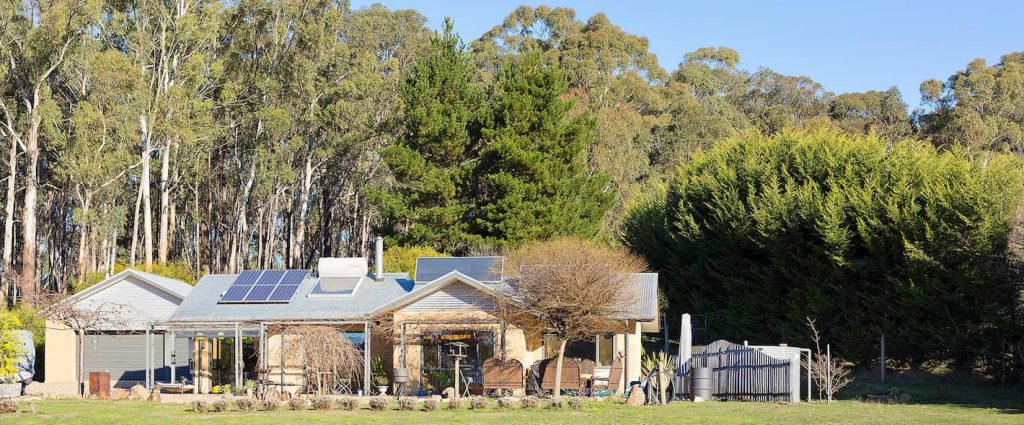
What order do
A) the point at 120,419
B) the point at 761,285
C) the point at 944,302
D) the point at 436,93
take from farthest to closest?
the point at 436,93
the point at 761,285
the point at 944,302
the point at 120,419

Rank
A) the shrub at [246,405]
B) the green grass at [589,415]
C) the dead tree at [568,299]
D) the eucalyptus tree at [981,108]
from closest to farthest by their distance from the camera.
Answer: the green grass at [589,415] < the shrub at [246,405] < the dead tree at [568,299] < the eucalyptus tree at [981,108]

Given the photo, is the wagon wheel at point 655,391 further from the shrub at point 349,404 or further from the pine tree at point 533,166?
the pine tree at point 533,166

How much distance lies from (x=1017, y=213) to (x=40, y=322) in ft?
88.1

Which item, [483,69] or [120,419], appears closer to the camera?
[120,419]

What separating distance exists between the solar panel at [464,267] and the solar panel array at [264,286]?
10.5 ft

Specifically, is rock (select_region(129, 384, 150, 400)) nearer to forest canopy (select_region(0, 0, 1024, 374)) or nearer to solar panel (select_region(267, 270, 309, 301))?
solar panel (select_region(267, 270, 309, 301))

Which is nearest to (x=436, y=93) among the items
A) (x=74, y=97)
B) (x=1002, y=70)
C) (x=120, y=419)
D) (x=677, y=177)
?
(x=677, y=177)

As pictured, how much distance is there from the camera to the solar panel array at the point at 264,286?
29297 millimetres

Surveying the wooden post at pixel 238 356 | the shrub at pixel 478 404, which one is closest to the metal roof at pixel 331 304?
the wooden post at pixel 238 356

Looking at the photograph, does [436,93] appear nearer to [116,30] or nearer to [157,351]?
[116,30]

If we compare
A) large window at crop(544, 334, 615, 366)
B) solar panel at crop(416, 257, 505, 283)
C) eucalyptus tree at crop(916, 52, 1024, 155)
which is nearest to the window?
large window at crop(544, 334, 615, 366)

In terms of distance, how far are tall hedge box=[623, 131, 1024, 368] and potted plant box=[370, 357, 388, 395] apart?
34.6 feet

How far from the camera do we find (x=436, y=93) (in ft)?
153

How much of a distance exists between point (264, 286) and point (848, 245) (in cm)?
1515
